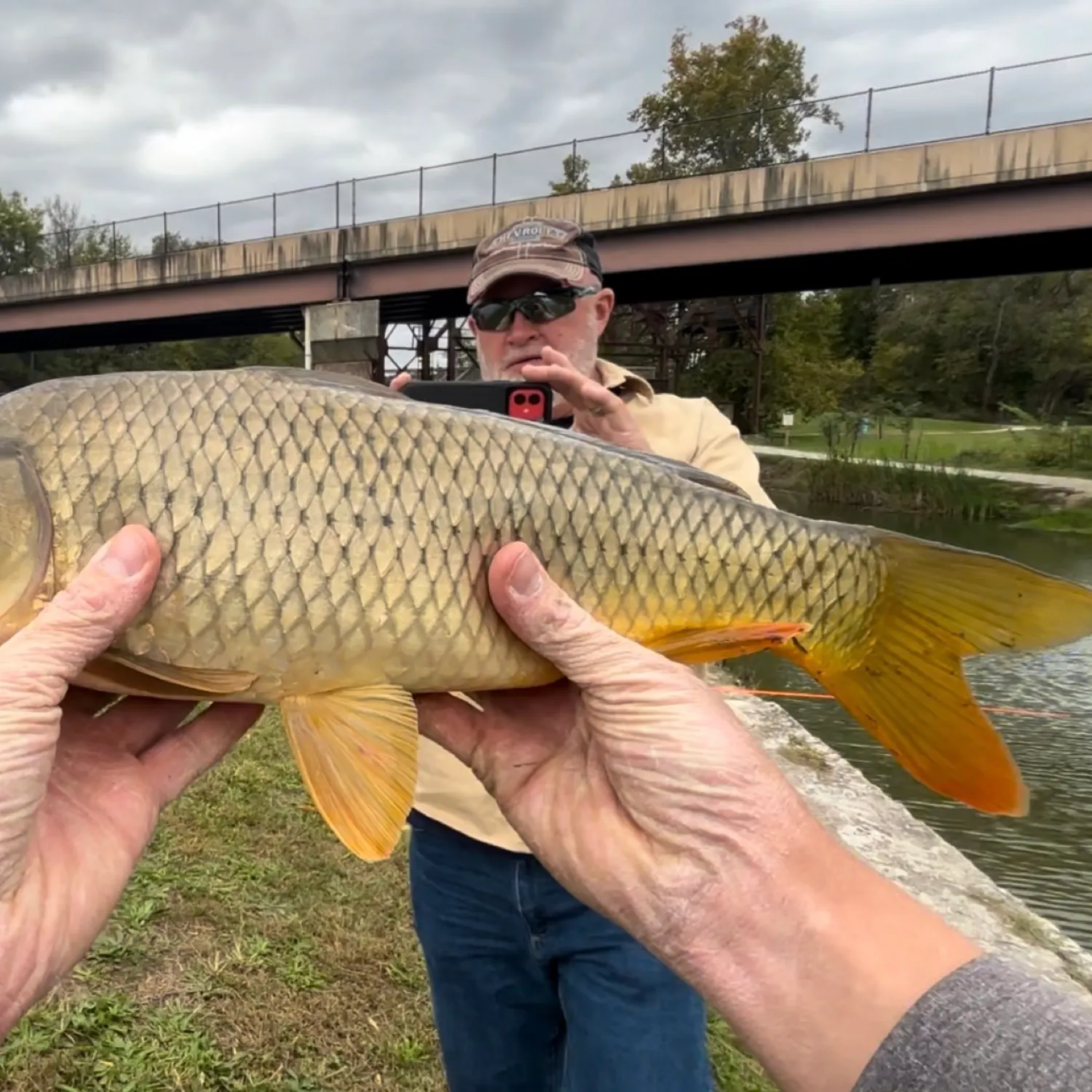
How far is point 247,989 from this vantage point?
2285 millimetres

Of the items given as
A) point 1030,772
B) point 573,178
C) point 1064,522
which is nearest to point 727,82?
point 573,178

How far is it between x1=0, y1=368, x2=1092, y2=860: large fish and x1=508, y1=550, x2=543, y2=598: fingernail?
0.06 meters

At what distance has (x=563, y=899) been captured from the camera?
5.85 ft

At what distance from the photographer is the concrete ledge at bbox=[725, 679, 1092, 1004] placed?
2.95 meters

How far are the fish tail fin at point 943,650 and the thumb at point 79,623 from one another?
94 cm

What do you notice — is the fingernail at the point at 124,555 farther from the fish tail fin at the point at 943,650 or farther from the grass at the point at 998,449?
the grass at the point at 998,449

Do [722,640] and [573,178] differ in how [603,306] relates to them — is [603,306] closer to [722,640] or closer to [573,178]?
[722,640]

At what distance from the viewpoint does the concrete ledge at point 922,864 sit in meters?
2.95

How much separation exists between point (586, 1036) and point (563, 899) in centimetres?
24

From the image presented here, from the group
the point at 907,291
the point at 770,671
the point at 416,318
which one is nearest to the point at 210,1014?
the point at 770,671

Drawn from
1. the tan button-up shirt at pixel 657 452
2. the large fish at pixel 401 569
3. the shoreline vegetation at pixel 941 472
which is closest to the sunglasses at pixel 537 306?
the tan button-up shirt at pixel 657 452

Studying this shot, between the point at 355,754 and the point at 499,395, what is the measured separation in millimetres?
1013

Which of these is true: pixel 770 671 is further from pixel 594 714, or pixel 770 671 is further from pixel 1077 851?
pixel 594 714

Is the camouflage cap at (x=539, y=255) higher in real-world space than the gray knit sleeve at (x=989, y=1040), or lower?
higher
